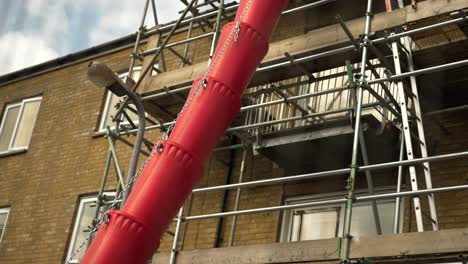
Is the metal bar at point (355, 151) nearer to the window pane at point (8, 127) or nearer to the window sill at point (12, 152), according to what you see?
the window sill at point (12, 152)

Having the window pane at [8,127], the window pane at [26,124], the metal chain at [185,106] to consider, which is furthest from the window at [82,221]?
the metal chain at [185,106]

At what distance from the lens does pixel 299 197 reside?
9797 millimetres

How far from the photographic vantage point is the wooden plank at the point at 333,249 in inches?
243

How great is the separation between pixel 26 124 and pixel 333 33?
8.69 meters

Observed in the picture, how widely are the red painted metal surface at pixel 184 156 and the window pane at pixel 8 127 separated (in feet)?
33.1

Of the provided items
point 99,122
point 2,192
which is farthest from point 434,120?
point 2,192

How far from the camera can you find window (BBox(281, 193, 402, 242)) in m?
8.95

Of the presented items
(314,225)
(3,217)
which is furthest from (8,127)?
(314,225)

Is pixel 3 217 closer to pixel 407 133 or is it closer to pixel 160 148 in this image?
pixel 407 133

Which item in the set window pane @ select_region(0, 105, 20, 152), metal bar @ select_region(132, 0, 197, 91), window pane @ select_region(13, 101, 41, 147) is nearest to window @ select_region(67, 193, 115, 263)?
window pane @ select_region(13, 101, 41, 147)

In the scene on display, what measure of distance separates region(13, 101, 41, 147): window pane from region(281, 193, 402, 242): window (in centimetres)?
717

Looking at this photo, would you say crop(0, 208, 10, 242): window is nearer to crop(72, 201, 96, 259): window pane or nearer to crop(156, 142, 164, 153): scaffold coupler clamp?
crop(72, 201, 96, 259): window pane

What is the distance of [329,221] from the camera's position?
9.45 metres

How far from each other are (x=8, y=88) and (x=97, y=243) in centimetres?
1187
